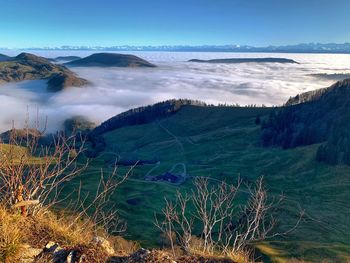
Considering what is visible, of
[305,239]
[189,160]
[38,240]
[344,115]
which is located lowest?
[189,160]

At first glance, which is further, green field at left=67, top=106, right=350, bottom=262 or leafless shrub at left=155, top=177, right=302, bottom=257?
green field at left=67, top=106, right=350, bottom=262

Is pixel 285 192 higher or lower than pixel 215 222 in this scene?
lower

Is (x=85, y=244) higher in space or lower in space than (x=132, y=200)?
higher

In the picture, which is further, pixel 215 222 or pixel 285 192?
pixel 285 192

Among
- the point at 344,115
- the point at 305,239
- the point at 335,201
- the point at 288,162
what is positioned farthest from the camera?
the point at 344,115

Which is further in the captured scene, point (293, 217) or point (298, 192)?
point (298, 192)

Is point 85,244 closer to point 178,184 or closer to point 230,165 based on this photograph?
point 178,184

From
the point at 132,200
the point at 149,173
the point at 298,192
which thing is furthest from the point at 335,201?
the point at 149,173

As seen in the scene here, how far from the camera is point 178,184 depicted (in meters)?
151

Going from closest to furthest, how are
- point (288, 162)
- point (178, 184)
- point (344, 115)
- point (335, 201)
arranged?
point (335, 201) < point (178, 184) < point (288, 162) < point (344, 115)

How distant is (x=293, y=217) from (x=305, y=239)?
1702 centimetres

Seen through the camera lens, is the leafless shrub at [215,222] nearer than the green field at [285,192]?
Yes

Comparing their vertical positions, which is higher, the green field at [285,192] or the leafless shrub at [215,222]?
the leafless shrub at [215,222]

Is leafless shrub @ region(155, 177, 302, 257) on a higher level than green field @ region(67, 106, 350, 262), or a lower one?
higher
